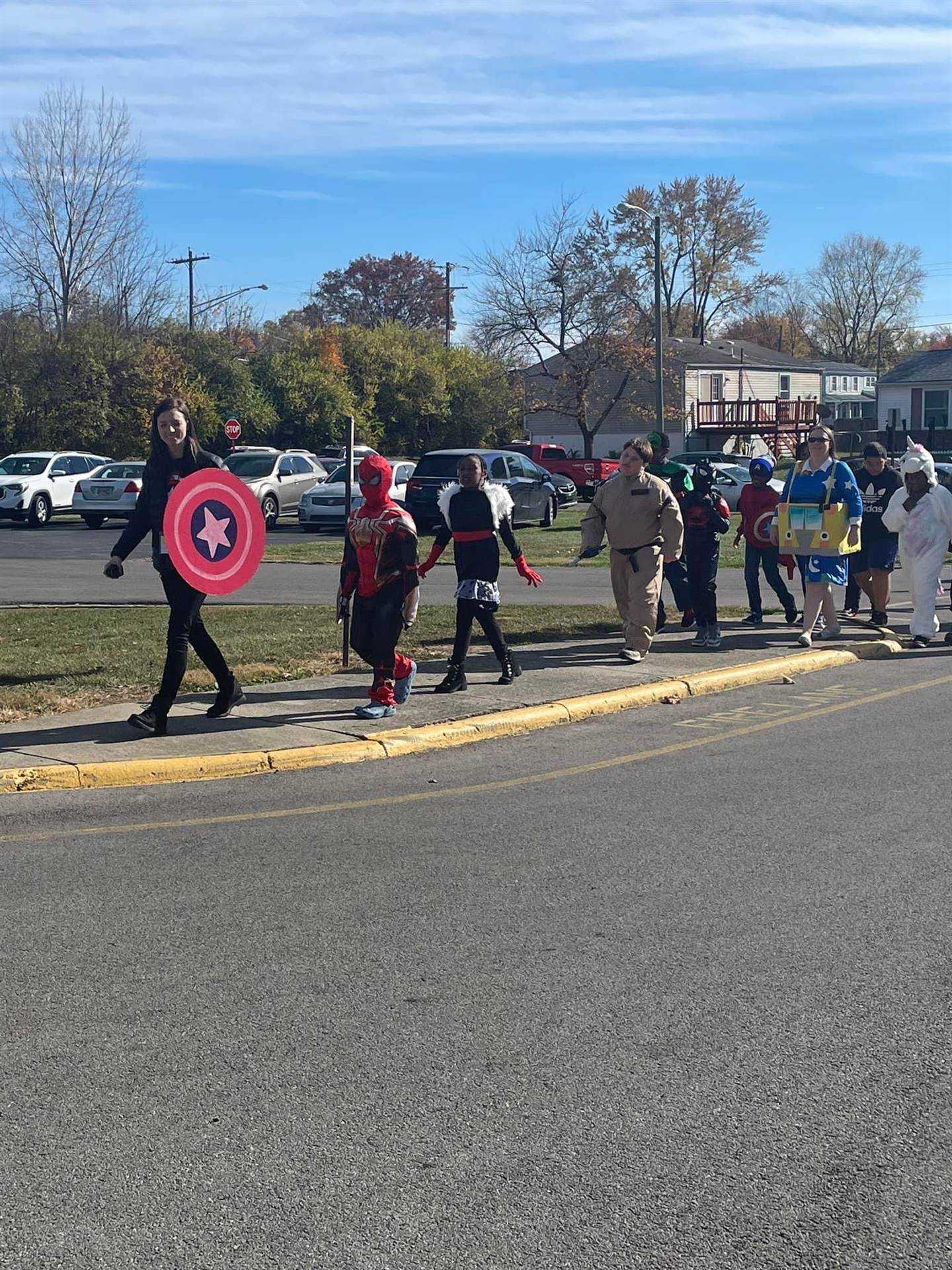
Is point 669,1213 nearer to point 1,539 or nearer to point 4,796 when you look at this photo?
point 4,796

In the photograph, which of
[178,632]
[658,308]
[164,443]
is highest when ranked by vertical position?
[658,308]

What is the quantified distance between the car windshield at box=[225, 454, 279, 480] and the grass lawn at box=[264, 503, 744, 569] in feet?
10.4

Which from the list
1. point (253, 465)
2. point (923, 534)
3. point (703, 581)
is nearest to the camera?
point (703, 581)

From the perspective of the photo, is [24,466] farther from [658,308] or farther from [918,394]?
[918,394]

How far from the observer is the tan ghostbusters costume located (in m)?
12.2

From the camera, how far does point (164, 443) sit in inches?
364

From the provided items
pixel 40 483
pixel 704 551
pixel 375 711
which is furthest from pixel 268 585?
pixel 40 483

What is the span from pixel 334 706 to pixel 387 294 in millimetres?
95157

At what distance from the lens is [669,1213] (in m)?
3.57

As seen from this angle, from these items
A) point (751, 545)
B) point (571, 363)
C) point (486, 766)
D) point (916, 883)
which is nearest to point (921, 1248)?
point (916, 883)

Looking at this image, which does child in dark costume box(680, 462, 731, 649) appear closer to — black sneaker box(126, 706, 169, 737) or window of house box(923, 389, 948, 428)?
black sneaker box(126, 706, 169, 737)

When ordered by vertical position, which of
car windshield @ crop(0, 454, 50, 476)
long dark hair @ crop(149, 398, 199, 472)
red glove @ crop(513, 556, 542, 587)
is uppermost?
car windshield @ crop(0, 454, 50, 476)

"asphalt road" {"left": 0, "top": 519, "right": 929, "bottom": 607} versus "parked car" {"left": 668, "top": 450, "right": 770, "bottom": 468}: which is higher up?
"parked car" {"left": 668, "top": 450, "right": 770, "bottom": 468}

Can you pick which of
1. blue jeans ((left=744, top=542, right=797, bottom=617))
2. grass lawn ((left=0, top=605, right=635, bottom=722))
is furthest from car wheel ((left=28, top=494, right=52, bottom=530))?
blue jeans ((left=744, top=542, right=797, bottom=617))
